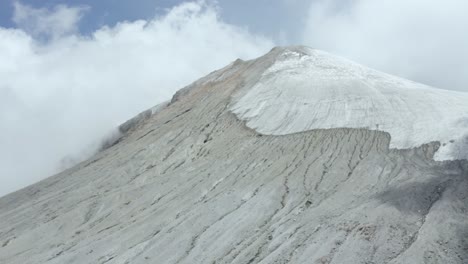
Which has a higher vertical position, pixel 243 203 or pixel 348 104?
pixel 348 104

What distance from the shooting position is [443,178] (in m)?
28.3

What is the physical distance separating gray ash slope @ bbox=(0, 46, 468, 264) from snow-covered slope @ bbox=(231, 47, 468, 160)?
1.10m

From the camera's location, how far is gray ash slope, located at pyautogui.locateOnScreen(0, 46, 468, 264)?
2509 centimetres

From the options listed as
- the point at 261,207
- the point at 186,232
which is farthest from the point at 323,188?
the point at 186,232

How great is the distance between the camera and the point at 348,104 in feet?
137

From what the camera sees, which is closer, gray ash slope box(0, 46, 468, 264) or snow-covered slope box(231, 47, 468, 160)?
gray ash slope box(0, 46, 468, 264)

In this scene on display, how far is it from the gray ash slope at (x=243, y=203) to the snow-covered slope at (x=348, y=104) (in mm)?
1103

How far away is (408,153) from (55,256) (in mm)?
20459

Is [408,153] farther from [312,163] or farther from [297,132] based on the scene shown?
[297,132]

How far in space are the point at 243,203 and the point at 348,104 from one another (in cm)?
1389

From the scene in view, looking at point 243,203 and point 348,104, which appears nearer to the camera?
point 243,203

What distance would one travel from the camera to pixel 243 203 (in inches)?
1257

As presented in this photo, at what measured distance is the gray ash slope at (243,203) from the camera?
82.3 ft

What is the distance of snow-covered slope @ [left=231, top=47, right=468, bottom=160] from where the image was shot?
3475 cm
